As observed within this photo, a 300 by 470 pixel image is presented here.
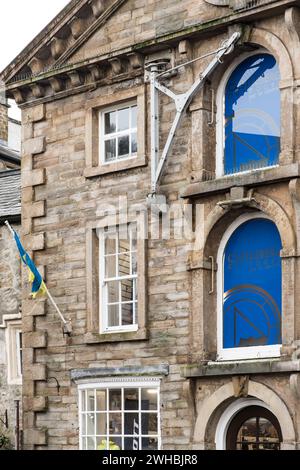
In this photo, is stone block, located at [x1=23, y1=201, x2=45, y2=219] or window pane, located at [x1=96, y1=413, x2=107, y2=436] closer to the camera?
window pane, located at [x1=96, y1=413, x2=107, y2=436]

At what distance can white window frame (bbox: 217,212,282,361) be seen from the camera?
2130 centimetres

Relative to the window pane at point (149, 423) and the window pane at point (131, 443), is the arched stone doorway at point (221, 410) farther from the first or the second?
the window pane at point (131, 443)

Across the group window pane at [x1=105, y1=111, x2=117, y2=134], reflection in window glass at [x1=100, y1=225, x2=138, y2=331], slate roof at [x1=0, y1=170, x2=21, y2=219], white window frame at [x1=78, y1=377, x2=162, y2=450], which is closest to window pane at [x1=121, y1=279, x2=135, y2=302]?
reflection in window glass at [x1=100, y1=225, x2=138, y2=331]

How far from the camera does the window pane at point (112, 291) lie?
23.5 m

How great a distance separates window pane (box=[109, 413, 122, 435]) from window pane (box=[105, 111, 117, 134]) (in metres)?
5.26

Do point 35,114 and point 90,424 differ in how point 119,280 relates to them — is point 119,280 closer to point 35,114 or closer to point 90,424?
point 90,424

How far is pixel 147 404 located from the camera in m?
22.5

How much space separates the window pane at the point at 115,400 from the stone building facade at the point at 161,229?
0.03 metres

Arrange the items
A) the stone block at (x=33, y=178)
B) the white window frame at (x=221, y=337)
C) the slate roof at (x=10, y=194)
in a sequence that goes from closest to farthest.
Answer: the white window frame at (x=221, y=337), the stone block at (x=33, y=178), the slate roof at (x=10, y=194)

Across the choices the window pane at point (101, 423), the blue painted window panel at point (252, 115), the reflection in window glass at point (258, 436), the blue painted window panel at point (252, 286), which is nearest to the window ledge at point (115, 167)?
the blue painted window panel at point (252, 115)

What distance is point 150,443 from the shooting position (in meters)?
22.5

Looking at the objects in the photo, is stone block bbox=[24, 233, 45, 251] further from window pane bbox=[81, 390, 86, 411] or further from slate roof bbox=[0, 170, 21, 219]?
window pane bbox=[81, 390, 86, 411]

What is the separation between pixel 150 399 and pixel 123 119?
5.23 meters

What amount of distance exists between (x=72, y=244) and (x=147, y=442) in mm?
4076
